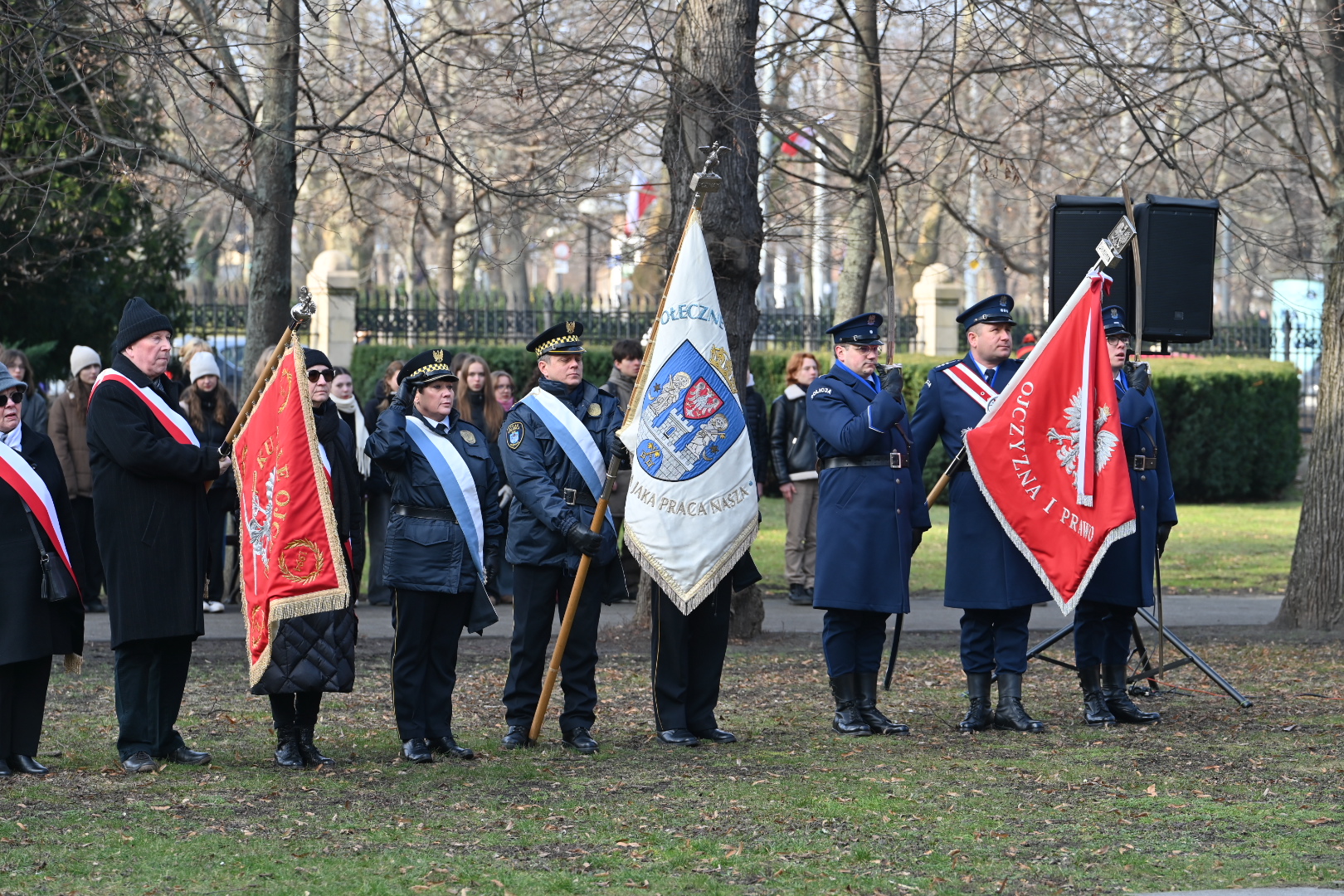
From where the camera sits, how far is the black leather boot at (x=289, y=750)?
7168 mm

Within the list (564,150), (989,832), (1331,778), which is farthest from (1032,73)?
(989,832)

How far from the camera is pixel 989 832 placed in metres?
5.92

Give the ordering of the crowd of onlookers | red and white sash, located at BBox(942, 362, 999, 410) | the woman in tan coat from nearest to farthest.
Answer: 1. red and white sash, located at BBox(942, 362, 999, 410)
2. the crowd of onlookers
3. the woman in tan coat

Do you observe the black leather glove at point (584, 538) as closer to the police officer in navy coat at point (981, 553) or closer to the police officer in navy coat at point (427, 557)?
the police officer in navy coat at point (427, 557)

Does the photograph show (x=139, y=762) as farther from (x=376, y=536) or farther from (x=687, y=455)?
(x=376, y=536)

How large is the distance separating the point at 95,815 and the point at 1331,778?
498cm

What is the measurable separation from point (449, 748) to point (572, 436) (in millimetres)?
1525

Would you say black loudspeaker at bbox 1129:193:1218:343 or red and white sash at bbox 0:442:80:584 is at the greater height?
black loudspeaker at bbox 1129:193:1218:343

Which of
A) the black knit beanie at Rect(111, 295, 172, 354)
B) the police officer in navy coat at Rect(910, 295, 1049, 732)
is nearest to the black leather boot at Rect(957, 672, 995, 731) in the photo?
the police officer in navy coat at Rect(910, 295, 1049, 732)

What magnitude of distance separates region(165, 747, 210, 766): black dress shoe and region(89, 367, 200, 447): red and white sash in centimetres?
135

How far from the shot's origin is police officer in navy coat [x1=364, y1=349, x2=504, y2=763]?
723 cm

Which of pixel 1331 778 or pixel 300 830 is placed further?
pixel 1331 778

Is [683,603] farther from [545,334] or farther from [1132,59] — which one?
[1132,59]

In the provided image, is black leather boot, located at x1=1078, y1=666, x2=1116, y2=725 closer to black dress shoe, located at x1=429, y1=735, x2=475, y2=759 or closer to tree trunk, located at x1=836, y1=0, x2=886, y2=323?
black dress shoe, located at x1=429, y1=735, x2=475, y2=759
